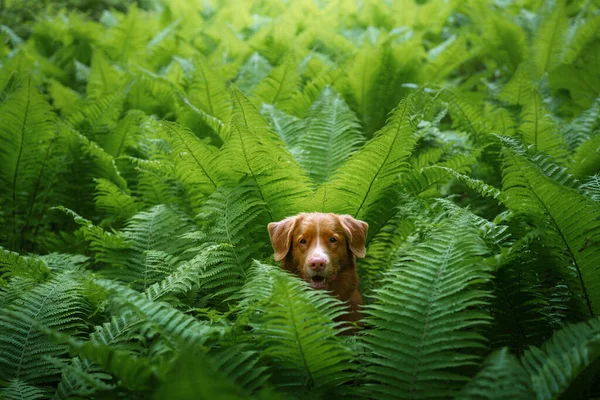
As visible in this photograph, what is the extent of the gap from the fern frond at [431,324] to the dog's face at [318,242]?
1.77 ft

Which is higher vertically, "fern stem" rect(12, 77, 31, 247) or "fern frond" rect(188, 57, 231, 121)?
"fern frond" rect(188, 57, 231, 121)

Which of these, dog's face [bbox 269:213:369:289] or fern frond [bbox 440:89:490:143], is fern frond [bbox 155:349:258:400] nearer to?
dog's face [bbox 269:213:369:289]

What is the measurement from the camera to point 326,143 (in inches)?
163

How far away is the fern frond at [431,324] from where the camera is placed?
235 centimetres

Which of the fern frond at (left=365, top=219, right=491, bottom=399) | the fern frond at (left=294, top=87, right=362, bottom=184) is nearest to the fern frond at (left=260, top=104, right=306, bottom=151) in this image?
the fern frond at (left=294, top=87, right=362, bottom=184)

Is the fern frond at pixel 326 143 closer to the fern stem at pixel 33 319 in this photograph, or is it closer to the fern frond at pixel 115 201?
the fern frond at pixel 115 201

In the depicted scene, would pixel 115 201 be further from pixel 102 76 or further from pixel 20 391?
pixel 102 76

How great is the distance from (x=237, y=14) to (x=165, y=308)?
7.50 meters

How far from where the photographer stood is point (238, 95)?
12.4 feet

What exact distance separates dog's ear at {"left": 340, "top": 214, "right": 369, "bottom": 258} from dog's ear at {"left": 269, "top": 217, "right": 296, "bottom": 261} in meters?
0.31

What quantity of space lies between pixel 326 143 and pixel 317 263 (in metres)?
1.36

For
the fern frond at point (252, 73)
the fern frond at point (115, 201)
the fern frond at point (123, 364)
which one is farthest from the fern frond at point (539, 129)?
the fern frond at point (123, 364)

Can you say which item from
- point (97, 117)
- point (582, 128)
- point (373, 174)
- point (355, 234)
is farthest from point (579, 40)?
point (97, 117)

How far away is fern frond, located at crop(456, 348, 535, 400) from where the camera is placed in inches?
80.7
